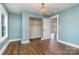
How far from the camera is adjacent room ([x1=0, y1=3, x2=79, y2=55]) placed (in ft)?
9.33

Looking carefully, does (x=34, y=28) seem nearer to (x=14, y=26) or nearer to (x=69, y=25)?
(x=14, y=26)

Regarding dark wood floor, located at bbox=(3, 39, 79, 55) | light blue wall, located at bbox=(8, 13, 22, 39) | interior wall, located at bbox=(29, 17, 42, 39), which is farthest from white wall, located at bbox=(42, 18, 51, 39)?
dark wood floor, located at bbox=(3, 39, 79, 55)

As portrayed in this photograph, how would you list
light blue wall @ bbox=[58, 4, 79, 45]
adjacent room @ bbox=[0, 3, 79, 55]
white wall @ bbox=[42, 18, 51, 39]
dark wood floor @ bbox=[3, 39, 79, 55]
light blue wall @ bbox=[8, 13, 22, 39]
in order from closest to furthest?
dark wood floor @ bbox=[3, 39, 79, 55] < adjacent room @ bbox=[0, 3, 79, 55] < light blue wall @ bbox=[58, 4, 79, 45] < light blue wall @ bbox=[8, 13, 22, 39] < white wall @ bbox=[42, 18, 51, 39]

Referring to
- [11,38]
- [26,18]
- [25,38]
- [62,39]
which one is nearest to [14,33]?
[11,38]

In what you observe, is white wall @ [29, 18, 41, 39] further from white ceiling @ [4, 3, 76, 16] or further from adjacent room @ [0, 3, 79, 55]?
white ceiling @ [4, 3, 76, 16]

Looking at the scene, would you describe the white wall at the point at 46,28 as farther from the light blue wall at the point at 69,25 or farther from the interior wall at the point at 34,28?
the light blue wall at the point at 69,25

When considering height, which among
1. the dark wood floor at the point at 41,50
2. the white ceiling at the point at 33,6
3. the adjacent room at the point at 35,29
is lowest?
the dark wood floor at the point at 41,50

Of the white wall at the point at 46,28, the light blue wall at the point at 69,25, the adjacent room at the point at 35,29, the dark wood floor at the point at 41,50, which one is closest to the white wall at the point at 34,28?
the adjacent room at the point at 35,29

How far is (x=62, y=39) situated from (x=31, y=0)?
3519 millimetres

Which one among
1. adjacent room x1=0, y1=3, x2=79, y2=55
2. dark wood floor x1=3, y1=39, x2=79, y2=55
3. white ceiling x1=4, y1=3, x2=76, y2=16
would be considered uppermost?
white ceiling x1=4, y1=3, x2=76, y2=16

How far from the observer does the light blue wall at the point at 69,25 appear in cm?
312

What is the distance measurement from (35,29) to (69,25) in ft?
10.7

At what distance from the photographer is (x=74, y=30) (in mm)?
3213

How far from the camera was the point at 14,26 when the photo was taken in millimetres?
4762
